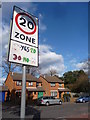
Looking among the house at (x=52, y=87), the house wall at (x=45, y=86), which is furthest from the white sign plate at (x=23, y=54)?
the house at (x=52, y=87)

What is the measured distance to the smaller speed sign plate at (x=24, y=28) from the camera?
307 cm

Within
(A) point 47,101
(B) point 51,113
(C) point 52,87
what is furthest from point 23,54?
(C) point 52,87

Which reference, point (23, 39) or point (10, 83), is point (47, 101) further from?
point (23, 39)

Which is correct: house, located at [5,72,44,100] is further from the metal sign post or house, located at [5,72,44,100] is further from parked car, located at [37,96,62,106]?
the metal sign post

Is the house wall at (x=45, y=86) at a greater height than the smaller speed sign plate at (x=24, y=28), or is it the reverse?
the smaller speed sign plate at (x=24, y=28)

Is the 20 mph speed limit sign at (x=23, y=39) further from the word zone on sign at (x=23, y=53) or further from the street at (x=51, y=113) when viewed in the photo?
the street at (x=51, y=113)

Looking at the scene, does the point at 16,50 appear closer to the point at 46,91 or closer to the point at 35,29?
the point at 35,29

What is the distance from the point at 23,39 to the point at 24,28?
0.80 ft

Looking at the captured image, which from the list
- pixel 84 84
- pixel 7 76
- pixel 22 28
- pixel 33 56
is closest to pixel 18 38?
pixel 22 28

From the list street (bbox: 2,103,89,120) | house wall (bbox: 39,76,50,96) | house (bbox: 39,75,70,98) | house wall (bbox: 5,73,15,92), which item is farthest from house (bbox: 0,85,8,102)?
street (bbox: 2,103,89,120)

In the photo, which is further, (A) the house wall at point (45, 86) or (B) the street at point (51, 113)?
(A) the house wall at point (45, 86)

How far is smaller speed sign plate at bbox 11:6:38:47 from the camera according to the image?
307cm

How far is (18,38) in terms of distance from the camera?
3090 mm

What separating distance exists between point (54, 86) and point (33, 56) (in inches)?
1579
